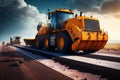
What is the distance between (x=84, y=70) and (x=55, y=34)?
286 inches

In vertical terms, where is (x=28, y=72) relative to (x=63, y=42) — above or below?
below

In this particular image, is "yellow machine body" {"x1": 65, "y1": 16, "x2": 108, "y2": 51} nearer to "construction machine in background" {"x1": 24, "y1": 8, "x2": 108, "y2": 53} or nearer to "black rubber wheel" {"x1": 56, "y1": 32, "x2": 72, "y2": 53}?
"construction machine in background" {"x1": 24, "y1": 8, "x2": 108, "y2": 53}

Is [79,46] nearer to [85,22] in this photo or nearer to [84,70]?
[85,22]

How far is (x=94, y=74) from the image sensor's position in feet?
18.2

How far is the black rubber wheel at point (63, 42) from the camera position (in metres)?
11.0

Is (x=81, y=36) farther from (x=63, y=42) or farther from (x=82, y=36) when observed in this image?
(x=63, y=42)

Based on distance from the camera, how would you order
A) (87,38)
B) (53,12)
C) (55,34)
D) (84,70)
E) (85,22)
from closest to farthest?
(84,70) < (87,38) < (85,22) < (55,34) < (53,12)

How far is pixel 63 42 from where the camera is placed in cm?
1176

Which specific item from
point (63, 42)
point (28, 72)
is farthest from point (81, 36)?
point (28, 72)

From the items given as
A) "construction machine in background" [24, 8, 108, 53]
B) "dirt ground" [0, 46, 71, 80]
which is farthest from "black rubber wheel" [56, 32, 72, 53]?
"dirt ground" [0, 46, 71, 80]

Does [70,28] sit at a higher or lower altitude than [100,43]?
higher

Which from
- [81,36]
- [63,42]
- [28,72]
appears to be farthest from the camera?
[63,42]

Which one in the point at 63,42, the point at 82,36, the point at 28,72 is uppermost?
the point at 82,36

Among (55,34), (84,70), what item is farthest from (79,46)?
(84,70)
